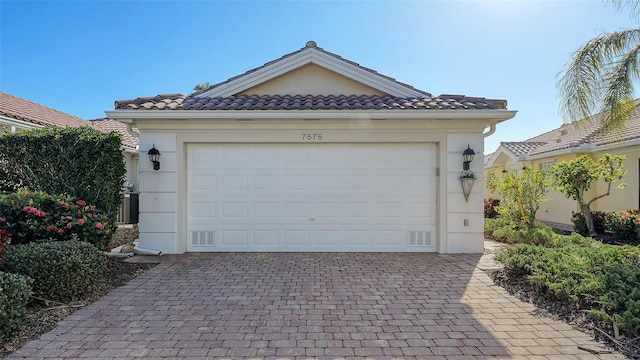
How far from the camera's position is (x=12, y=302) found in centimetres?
331

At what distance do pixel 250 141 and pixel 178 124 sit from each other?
5.70 ft

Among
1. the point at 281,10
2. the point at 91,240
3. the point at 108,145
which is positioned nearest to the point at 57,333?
the point at 91,240

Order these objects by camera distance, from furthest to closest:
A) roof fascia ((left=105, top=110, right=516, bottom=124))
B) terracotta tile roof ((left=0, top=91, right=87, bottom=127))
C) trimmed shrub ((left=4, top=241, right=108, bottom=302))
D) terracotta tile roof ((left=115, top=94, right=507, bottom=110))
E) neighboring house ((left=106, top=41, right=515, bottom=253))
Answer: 1. terracotta tile roof ((left=0, top=91, right=87, bottom=127))
2. neighboring house ((left=106, top=41, right=515, bottom=253))
3. terracotta tile roof ((left=115, top=94, right=507, bottom=110))
4. roof fascia ((left=105, top=110, right=516, bottom=124))
5. trimmed shrub ((left=4, top=241, right=108, bottom=302))

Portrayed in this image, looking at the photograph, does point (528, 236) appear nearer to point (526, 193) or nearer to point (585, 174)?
point (526, 193)

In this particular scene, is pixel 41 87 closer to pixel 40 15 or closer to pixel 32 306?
pixel 40 15

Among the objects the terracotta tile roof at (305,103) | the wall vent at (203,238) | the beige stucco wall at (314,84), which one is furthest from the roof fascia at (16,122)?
the beige stucco wall at (314,84)

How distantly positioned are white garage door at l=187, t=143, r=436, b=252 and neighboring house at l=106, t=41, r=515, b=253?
0.08 feet

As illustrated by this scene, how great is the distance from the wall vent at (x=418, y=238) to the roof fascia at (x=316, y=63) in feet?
12.2

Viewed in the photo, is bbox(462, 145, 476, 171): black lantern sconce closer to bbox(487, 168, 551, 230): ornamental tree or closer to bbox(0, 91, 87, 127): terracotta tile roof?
bbox(487, 168, 551, 230): ornamental tree

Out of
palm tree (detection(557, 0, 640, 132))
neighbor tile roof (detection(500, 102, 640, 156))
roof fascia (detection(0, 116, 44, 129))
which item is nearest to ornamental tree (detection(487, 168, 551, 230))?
neighbor tile roof (detection(500, 102, 640, 156))

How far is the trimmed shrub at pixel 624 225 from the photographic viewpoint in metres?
8.84

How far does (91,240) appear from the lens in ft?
18.3

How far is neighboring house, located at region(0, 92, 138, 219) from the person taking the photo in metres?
9.09

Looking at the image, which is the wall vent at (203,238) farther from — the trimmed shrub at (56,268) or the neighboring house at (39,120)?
the neighboring house at (39,120)
